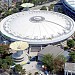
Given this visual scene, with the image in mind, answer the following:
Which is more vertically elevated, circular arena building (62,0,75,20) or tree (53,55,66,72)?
circular arena building (62,0,75,20)

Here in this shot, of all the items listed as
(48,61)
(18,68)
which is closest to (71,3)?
(48,61)

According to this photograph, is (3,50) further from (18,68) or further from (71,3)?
(71,3)

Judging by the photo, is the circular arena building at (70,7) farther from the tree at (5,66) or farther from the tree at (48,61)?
the tree at (5,66)

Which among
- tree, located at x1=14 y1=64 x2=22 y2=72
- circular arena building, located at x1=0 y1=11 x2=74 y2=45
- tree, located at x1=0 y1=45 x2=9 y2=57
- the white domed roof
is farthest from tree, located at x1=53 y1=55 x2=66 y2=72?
the white domed roof

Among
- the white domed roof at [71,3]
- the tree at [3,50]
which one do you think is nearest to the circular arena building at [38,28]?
the tree at [3,50]

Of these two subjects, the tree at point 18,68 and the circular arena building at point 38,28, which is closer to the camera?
the tree at point 18,68

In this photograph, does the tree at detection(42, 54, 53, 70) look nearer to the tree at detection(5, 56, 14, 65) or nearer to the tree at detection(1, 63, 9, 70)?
the tree at detection(5, 56, 14, 65)
